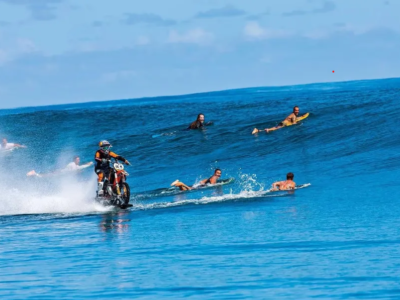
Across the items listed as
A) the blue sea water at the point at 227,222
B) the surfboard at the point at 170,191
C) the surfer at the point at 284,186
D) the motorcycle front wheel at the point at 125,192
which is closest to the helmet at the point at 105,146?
the motorcycle front wheel at the point at 125,192

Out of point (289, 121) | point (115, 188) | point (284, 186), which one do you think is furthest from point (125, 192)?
point (289, 121)

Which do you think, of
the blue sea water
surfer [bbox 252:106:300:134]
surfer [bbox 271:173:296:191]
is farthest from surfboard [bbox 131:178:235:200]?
surfer [bbox 252:106:300:134]

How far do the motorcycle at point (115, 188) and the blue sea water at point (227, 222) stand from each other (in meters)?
0.38

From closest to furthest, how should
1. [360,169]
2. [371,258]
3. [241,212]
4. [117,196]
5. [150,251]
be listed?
[371,258], [150,251], [241,212], [117,196], [360,169]

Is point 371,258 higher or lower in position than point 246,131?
lower

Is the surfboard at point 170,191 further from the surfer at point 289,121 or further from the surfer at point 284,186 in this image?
the surfer at point 289,121

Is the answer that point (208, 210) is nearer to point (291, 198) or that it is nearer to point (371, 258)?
point (291, 198)

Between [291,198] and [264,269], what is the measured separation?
34.6ft

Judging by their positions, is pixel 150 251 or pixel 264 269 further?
pixel 150 251

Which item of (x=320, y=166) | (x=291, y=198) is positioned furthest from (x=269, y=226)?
(x=320, y=166)

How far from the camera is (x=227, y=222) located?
66.3ft

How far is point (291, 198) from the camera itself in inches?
973

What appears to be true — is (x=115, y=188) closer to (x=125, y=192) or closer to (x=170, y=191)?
(x=125, y=192)

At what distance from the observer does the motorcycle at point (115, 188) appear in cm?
2380
